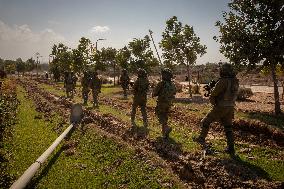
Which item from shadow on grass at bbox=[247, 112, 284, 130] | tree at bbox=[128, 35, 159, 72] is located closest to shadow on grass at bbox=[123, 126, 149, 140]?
shadow on grass at bbox=[247, 112, 284, 130]

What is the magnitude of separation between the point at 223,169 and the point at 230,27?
14038 mm

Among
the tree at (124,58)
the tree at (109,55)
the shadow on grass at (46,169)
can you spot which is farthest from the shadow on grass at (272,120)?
the tree at (109,55)

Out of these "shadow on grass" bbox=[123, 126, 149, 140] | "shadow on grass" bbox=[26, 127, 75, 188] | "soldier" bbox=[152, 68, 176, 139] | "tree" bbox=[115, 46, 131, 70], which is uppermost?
"tree" bbox=[115, 46, 131, 70]

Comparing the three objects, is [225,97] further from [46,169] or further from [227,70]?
[46,169]

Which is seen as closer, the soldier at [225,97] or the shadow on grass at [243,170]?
the shadow on grass at [243,170]

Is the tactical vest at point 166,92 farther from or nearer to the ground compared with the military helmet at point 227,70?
nearer to the ground

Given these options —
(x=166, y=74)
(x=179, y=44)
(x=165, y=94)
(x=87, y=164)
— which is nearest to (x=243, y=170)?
(x=165, y=94)

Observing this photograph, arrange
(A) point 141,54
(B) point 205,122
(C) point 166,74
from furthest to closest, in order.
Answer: (A) point 141,54
(C) point 166,74
(B) point 205,122

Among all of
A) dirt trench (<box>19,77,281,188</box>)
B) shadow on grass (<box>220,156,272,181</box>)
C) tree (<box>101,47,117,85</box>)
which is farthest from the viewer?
tree (<box>101,47,117,85</box>)

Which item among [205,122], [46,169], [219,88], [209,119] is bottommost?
[46,169]

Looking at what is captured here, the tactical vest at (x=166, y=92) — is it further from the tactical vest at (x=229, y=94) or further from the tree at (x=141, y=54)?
the tree at (x=141, y=54)

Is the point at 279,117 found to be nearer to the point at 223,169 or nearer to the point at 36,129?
the point at 223,169

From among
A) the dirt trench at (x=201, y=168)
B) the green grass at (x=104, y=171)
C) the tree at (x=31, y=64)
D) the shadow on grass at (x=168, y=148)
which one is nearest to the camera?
the dirt trench at (x=201, y=168)

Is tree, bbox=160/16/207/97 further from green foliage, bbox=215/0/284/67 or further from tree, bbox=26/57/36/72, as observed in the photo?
tree, bbox=26/57/36/72
